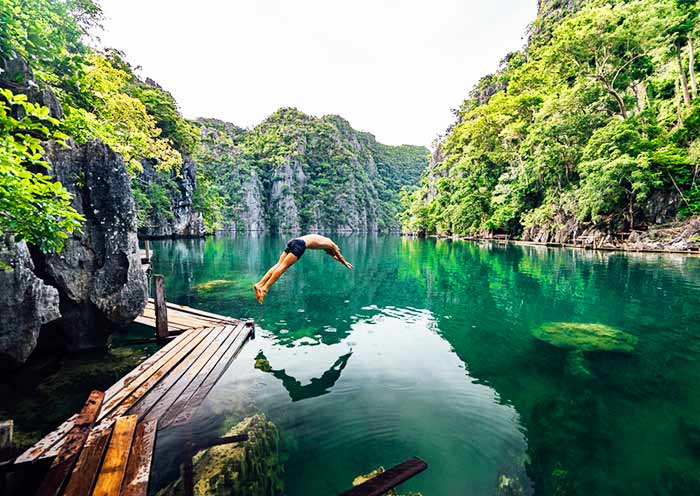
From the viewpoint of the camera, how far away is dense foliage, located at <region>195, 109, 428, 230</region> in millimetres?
100750

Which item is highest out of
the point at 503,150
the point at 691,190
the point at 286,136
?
the point at 286,136

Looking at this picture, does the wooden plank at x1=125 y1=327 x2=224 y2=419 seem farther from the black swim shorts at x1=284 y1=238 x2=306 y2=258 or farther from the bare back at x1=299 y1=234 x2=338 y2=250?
the bare back at x1=299 y1=234 x2=338 y2=250

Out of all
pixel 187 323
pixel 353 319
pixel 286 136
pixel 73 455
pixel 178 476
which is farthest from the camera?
pixel 286 136

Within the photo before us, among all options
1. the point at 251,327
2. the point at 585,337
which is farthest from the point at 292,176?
the point at 585,337

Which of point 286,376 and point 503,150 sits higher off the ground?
point 503,150

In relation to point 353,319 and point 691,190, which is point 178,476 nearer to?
point 353,319

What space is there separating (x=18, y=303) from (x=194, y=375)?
255 cm

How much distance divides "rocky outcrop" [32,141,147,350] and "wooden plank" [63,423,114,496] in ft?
11.7

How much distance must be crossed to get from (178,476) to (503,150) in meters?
51.6

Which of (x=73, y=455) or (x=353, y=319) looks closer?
(x=73, y=455)

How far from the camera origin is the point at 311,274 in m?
18.2

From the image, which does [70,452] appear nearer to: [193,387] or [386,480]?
[193,387]

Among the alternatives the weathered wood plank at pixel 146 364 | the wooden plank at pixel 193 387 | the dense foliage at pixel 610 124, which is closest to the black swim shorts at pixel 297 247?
the wooden plank at pixel 193 387

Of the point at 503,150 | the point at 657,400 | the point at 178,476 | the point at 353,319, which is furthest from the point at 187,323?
the point at 503,150
